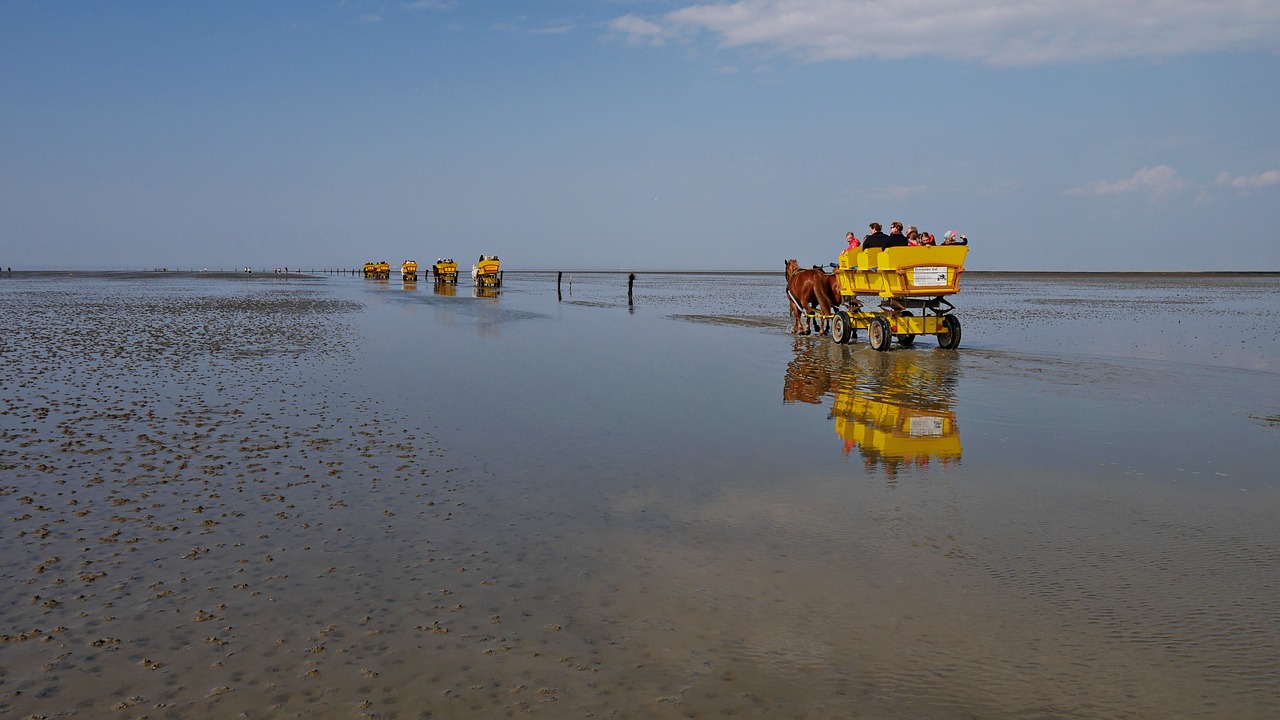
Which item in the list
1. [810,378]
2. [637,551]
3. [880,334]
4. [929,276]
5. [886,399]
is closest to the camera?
[637,551]

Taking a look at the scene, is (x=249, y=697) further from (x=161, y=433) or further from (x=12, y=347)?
(x=12, y=347)

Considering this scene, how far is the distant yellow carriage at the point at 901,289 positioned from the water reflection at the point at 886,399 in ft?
2.68

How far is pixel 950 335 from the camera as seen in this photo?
70.6ft

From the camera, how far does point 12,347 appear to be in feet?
68.1

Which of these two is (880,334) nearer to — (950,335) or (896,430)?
(950,335)

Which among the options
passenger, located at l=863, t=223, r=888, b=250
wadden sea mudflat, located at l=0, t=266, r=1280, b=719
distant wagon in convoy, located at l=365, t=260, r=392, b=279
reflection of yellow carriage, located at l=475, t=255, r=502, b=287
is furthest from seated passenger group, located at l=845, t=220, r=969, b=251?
distant wagon in convoy, located at l=365, t=260, r=392, b=279

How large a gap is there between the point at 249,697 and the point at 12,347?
839 inches

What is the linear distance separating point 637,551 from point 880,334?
1627 cm

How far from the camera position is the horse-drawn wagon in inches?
801

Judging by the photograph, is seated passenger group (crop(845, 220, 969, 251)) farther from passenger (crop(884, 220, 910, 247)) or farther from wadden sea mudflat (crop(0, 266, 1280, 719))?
wadden sea mudflat (crop(0, 266, 1280, 719))

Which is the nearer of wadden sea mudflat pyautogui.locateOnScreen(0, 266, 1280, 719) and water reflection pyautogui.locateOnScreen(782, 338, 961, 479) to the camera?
wadden sea mudflat pyautogui.locateOnScreen(0, 266, 1280, 719)

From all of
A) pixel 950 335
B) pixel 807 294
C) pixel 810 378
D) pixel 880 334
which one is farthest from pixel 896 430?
pixel 807 294

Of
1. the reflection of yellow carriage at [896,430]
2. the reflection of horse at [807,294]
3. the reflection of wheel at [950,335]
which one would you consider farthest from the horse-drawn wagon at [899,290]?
the reflection of yellow carriage at [896,430]

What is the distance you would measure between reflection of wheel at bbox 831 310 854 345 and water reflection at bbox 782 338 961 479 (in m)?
1.52
